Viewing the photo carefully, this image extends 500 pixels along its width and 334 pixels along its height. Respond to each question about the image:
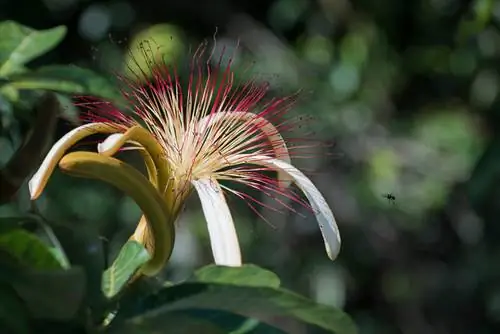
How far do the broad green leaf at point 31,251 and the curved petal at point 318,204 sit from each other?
0.74 feet

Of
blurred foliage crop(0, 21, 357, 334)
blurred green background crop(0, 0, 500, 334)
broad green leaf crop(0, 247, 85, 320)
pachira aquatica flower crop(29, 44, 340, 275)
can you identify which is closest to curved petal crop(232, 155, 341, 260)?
pachira aquatica flower crop(29, 44, 340, 275)

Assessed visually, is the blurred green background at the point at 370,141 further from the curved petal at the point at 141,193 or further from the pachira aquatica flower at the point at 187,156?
the curved petal at the point at 141,193

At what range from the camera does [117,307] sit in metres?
0.69

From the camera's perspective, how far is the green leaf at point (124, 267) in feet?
2.28

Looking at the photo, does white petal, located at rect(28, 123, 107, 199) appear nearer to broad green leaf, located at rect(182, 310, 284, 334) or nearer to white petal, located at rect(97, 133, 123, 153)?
white petal, located at rect(97, 133, 123, 153)

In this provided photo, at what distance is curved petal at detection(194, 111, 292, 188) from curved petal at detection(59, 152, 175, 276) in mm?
142

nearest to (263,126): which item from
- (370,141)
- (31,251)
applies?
(31,251)

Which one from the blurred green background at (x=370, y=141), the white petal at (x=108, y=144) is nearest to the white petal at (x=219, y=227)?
the white petal at (x=108, y=144)

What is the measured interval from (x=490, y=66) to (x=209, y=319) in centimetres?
190

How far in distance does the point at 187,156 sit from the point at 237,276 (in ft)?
0.69

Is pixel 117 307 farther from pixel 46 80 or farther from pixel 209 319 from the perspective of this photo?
pixel 46 80

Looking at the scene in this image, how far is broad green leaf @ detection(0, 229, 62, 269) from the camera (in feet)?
2.10

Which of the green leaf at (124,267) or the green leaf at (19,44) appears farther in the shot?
the green leaf at (19,44)

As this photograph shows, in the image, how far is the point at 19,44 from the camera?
1.03 meters
